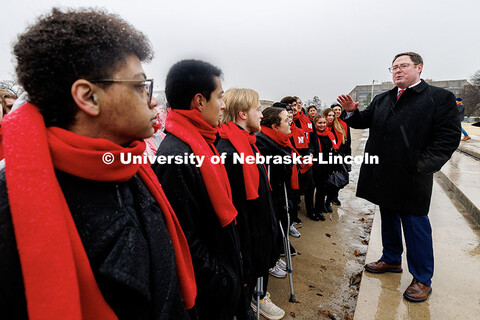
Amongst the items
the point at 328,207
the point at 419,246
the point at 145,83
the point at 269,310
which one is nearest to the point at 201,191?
the point at 145,83

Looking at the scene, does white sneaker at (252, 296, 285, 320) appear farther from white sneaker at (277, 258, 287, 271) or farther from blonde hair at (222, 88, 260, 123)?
blonde hair at (222, 88, 260, 123)

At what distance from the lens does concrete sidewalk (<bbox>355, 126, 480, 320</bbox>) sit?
8.32 ft

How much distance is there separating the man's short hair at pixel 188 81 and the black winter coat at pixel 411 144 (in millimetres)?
2170

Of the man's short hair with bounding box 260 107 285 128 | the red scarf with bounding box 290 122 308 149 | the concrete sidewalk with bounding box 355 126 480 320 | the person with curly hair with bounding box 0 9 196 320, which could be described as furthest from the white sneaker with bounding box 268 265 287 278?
the person with curly hair with bounding box 0 9 196 320

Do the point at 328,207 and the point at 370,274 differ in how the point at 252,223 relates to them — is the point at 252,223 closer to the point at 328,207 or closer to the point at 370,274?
the point at 370,274

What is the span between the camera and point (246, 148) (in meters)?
2.23

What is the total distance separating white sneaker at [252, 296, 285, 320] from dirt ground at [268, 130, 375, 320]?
10 centimetres

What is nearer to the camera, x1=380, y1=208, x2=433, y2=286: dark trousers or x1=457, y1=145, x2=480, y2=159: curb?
x1=380, y1=208, x2=433, y2=286: dark trousers

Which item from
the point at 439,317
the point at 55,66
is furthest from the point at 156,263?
the point at 439,317

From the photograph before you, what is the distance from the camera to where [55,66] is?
0.82 m

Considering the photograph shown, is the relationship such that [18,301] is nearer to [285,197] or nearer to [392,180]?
[285,197]

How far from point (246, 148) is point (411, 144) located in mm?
1776

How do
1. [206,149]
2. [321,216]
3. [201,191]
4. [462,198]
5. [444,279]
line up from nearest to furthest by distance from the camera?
[201,191] → [206,149] → [444,279] → [321,216] → [462,198]

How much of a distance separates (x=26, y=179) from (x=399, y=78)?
326 centimetres
